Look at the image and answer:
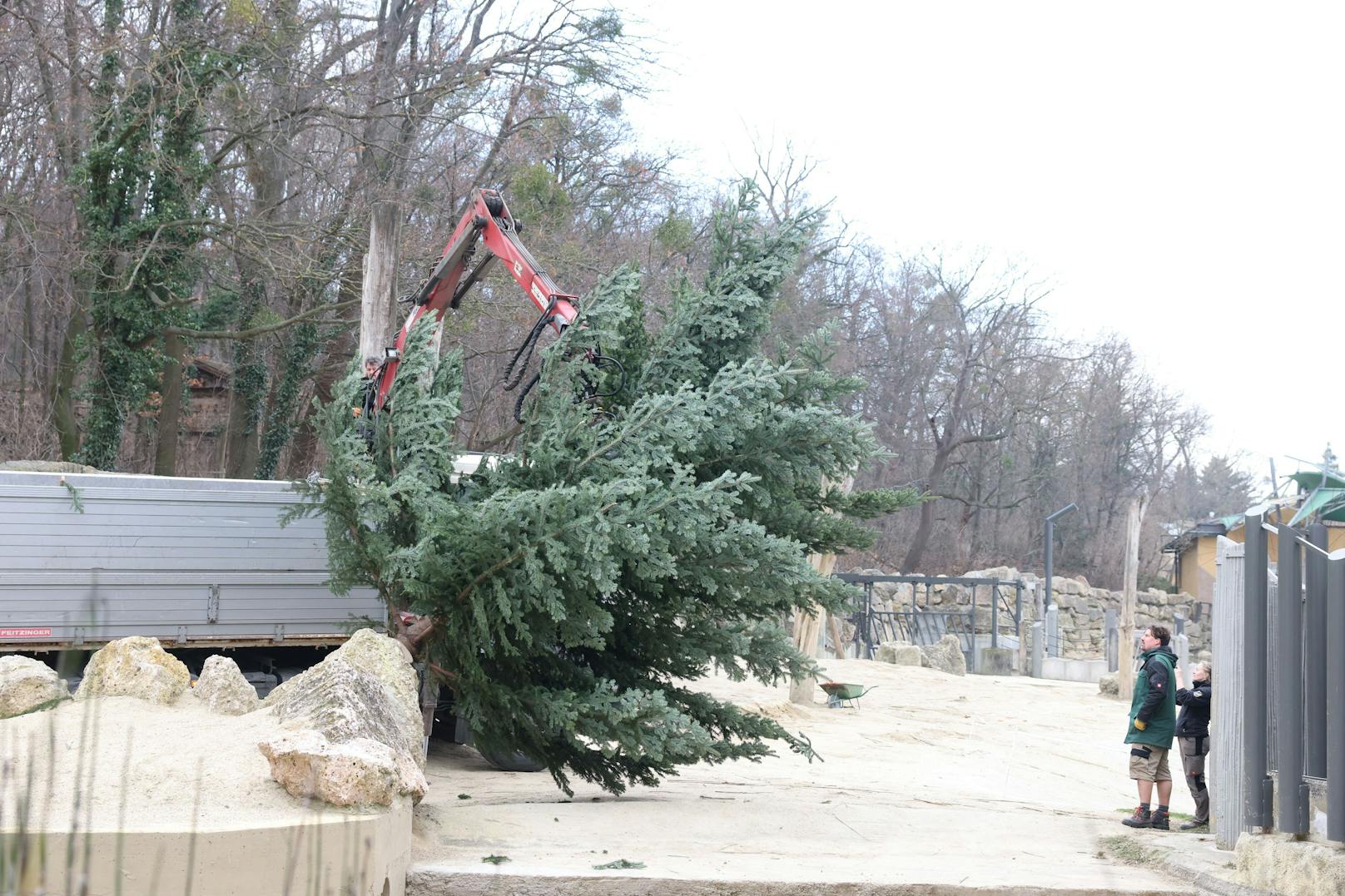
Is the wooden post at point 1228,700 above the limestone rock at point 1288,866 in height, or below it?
above

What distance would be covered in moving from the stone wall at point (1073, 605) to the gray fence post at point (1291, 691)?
28.9 meters

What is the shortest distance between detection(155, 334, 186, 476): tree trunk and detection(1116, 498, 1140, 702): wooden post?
18.3 m

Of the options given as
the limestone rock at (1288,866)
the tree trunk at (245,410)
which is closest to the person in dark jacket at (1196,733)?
the limestone rock at (1288,866)

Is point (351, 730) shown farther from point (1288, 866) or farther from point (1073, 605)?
point (1073, 605)

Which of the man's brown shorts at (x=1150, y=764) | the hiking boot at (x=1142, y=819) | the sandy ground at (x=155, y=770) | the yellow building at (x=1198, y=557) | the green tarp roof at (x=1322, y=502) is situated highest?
→ the yellow building at (x=1198, y=557)

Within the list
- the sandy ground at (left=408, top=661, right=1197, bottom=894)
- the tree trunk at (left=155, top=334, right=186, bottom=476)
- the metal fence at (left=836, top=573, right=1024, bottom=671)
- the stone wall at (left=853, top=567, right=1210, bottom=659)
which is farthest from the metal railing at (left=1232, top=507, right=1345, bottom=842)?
the stone wall at (left=853, top=567, right=1210, bottom=659)

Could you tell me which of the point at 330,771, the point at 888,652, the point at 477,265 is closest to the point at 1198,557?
the point at 888,652

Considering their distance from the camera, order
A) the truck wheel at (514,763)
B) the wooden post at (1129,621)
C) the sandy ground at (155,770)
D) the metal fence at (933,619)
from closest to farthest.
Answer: the sandy ground at (155,770) → the truck wheel at (514,763) → the wooden post at (1129,621) → the metal fence at (933,619)

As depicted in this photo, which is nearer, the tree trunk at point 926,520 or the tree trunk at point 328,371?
the tree trunk at point 328,371

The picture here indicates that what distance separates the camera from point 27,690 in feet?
22.9

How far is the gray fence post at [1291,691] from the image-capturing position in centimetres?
666

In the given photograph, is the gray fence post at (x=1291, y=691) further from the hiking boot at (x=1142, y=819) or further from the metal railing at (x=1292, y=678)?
the hiking boot at (x=1142, y=819)

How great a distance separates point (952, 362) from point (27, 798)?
45.8 m

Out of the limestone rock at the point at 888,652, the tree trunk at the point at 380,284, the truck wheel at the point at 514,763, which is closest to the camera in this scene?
the truck wheel at the point at 514,763
